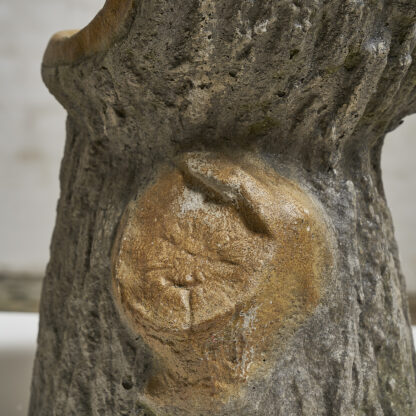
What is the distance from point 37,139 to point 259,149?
1347 mm

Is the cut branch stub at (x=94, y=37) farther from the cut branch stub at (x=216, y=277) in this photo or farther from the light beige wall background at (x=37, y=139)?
the light beige wall background at (x=37, y=139)

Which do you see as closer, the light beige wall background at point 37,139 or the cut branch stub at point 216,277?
the cut branch stub at point 216,277

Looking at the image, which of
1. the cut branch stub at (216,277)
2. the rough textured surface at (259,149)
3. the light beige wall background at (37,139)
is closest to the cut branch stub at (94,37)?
the rough textured surface at (259,149)

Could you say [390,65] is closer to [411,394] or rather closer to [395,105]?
[395,105]

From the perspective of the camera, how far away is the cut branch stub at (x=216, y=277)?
2.35 ft

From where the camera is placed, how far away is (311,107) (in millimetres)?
787

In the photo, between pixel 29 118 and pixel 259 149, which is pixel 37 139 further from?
pixel 259 149

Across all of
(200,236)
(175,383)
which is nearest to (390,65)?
(200,236)

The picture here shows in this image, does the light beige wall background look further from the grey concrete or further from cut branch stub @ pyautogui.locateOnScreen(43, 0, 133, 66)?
cut branch stub @ pyautogui.locateOnScreen(43, 0, 133, 66)

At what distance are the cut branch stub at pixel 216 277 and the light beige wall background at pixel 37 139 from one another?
1246 mm

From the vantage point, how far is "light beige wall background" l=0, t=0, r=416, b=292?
1.92 metres

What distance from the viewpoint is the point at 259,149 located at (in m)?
0.81

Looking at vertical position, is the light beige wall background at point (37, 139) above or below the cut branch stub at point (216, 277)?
above

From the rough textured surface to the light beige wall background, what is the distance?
103cm
